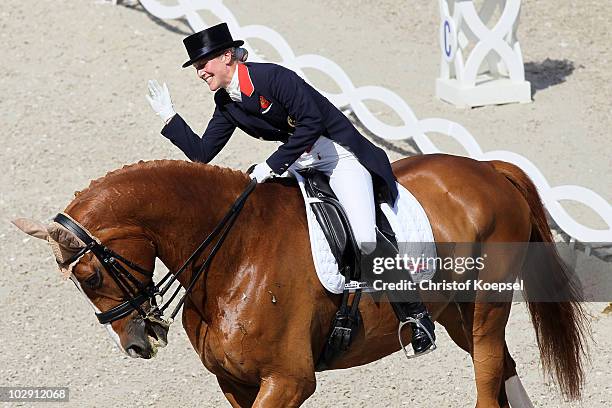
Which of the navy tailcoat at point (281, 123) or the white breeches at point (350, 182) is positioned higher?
the navy tailcoat at point (281, 123)

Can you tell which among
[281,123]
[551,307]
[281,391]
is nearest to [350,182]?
[281,123]

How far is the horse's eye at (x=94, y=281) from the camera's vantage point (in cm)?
484

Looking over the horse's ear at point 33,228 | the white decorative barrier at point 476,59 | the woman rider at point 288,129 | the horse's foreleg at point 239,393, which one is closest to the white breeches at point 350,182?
the woman rider at point 288,129

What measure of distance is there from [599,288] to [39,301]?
15.2ft

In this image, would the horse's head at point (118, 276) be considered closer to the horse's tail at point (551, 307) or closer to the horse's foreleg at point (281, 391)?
the horse's foreleg at point (281, 391)

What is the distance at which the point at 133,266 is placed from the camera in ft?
16.1

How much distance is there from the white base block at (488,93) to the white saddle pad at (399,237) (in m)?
6.59

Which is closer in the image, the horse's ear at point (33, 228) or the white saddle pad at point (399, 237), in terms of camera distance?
the horse's ear at point (33, 228)

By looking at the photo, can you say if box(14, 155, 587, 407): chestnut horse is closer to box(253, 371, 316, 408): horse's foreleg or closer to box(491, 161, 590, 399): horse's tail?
box(253, 371, 316, 408): horse's foreleg

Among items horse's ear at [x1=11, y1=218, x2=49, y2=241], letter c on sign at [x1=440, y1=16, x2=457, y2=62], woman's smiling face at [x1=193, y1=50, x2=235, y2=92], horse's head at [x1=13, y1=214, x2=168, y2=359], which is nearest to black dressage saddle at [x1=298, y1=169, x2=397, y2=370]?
woman's smiling face at [x1=193, y1=50, x2=235, y2=92]

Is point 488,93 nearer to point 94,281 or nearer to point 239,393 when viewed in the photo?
point 239,393

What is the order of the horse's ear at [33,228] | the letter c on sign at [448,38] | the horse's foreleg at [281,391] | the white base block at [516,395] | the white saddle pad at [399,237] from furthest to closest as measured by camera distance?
the letter c on sign at [448,38] < the white base block at [516,395] < the white saddle pad at [399,237] < the horse's foreleg at [281,391] < the horse's ear at [33,228]

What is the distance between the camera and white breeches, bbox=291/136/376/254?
17.9 ft

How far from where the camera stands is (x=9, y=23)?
44.0 ft
